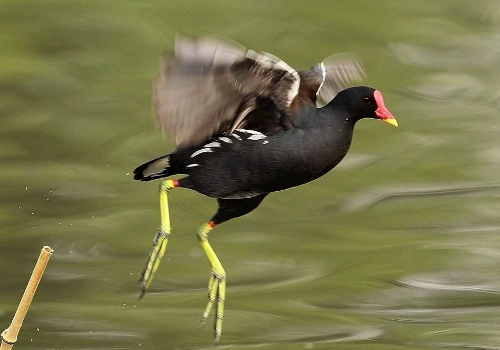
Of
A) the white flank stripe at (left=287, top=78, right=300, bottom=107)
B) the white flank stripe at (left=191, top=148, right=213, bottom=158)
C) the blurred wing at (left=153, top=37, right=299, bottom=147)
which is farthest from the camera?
the white flank stripe at (left=191, top=148, right=213, bottom=158)

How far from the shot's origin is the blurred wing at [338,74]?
4234 mm

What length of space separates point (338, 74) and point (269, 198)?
2.34 metres

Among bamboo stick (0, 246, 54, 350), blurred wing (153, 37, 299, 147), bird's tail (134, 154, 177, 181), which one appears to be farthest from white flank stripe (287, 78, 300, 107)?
bamboo stick (0, 246, 54, 350)

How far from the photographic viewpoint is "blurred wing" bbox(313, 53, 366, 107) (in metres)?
4.23

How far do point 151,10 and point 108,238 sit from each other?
202 cm

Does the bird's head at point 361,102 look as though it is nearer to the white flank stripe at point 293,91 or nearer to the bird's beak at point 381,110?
the bird's beak at point 381,110

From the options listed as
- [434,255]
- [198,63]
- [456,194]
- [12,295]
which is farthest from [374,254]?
[198,63]

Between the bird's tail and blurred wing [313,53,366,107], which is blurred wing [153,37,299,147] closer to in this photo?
the bird's tail

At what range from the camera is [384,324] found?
5.43 meters

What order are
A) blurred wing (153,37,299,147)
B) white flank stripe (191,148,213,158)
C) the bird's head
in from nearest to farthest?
1. blurred wing (153,37,299,147)
2. the bird's head
3. white flank stripe (191,148,213,158)

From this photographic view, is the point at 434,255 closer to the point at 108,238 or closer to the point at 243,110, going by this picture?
the point at 108,238

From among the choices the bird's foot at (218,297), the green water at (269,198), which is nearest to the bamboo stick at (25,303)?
the bird's foot at (218,297)

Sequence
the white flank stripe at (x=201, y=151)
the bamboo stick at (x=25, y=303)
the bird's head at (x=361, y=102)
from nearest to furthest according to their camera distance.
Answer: the bamboo stick at (x=25, y=303)
the bird's head at (x=361, y=102)
the white flank stripe at (x=201, y=151)

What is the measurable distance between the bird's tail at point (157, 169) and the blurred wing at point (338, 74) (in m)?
0.53
